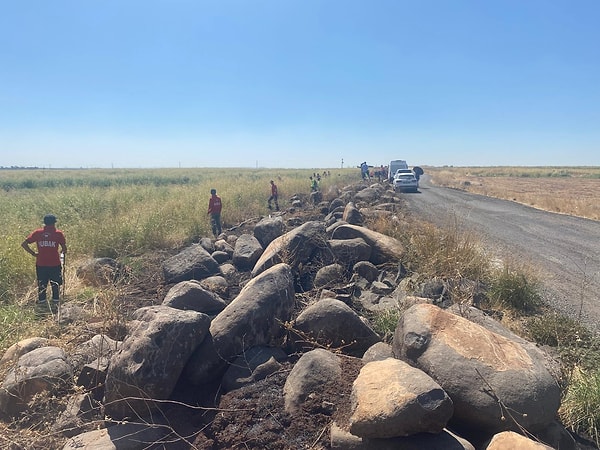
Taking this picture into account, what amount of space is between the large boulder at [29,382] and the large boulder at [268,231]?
580 centimetres

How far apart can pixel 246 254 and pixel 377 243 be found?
288cm

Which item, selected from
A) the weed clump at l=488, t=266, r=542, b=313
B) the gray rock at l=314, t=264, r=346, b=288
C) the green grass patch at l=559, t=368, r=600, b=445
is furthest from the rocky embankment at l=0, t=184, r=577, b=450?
the weed clump at l=488, t=266, r=542, b=313

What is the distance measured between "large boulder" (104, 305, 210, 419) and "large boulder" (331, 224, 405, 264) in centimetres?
462

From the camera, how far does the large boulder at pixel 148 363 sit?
343 cm

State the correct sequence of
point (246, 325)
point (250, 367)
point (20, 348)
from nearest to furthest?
point (250, 367) → point (246, 325) → point (20, 348)

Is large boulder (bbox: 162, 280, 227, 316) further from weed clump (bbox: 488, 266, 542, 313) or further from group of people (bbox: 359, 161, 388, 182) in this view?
group of people (bbox: 359, 161, 388, 182)

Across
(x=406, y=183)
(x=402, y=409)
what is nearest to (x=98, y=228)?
(x=402, y=409)

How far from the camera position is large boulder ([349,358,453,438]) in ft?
8.16

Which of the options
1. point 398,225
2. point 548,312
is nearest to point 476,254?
point 548,312

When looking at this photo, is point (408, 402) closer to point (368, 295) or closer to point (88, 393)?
point (88, 393)

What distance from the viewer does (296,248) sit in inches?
280

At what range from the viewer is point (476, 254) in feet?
23.7

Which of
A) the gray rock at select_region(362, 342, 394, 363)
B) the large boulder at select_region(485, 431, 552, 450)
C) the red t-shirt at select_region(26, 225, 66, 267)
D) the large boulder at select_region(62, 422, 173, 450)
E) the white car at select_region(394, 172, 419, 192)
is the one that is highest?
the white car at select_region(394, 172, 419, 192)

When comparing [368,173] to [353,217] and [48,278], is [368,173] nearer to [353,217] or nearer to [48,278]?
[353,217]
